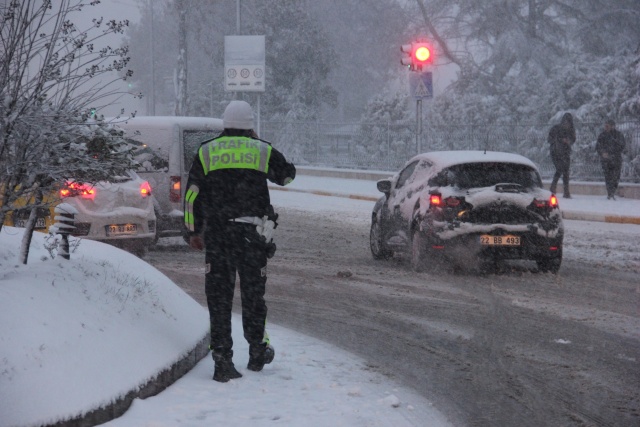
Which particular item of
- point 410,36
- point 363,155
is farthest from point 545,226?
point 410,36

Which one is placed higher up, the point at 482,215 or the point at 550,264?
the point at 482,215

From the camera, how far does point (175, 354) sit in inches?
255

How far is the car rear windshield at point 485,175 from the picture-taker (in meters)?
12.2

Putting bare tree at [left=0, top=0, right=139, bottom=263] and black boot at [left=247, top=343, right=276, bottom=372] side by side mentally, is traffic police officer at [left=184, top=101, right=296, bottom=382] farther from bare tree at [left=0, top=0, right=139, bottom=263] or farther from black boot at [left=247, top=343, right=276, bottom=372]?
bare tree at [left=0, top=0, right=139, bottom=263]

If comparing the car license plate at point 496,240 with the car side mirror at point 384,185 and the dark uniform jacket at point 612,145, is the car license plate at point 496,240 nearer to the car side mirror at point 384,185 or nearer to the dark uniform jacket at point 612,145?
the car side mirror at point 384,185

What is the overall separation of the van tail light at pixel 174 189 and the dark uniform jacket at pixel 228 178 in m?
7.90

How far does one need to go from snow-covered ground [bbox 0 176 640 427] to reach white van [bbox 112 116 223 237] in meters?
6.43

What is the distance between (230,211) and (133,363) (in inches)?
50.0

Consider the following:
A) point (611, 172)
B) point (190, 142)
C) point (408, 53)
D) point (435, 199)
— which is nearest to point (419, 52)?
point (408, 53)

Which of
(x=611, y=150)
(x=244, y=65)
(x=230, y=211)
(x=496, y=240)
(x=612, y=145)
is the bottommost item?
(x=496, y=240)

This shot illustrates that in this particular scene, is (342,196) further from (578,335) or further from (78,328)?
(78,328)

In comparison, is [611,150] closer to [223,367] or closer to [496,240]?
[496,240]

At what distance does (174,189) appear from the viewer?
1445 cm

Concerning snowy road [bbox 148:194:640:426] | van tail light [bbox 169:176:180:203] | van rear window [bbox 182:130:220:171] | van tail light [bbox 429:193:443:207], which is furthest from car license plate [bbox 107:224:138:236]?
van tail light [bbox 429:193:443:207]
